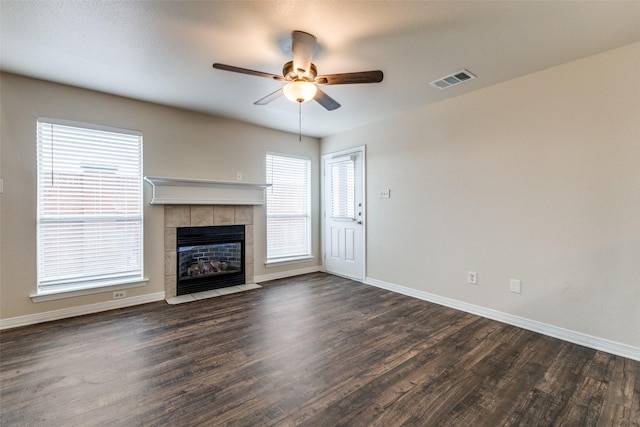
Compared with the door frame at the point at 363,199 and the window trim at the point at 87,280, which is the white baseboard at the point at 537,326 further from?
the window trim at the point at 87,280

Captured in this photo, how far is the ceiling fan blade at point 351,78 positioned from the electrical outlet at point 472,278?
7.89 ft

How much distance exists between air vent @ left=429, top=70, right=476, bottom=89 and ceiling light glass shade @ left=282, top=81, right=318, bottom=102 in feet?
4.95

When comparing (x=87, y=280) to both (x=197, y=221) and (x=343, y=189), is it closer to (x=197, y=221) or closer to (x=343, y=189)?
(x=197, y=221)

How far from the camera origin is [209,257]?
4180 mm

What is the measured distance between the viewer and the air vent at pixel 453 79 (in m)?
2.79

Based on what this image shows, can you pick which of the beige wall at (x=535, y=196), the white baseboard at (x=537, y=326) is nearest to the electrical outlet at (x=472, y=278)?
the beige wall at (x=535, y=196)

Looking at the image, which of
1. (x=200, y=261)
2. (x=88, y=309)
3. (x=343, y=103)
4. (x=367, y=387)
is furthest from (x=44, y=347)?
(x=343, y=103)

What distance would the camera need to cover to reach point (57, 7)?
1.89 meters

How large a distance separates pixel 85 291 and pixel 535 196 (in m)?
4.82

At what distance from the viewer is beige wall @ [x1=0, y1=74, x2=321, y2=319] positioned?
9.27ft

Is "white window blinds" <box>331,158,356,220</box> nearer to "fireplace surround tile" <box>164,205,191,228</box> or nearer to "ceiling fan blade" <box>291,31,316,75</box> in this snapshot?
"fireplace surround tile" <box>164,205,191,228</box>

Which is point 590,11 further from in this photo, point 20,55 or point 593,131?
point 20,55

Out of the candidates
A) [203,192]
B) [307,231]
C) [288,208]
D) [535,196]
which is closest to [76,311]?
[203,192]

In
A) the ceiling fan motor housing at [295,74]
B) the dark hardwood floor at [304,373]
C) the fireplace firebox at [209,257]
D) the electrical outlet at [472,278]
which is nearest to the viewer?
the dark hardwood floor at [304,373]
